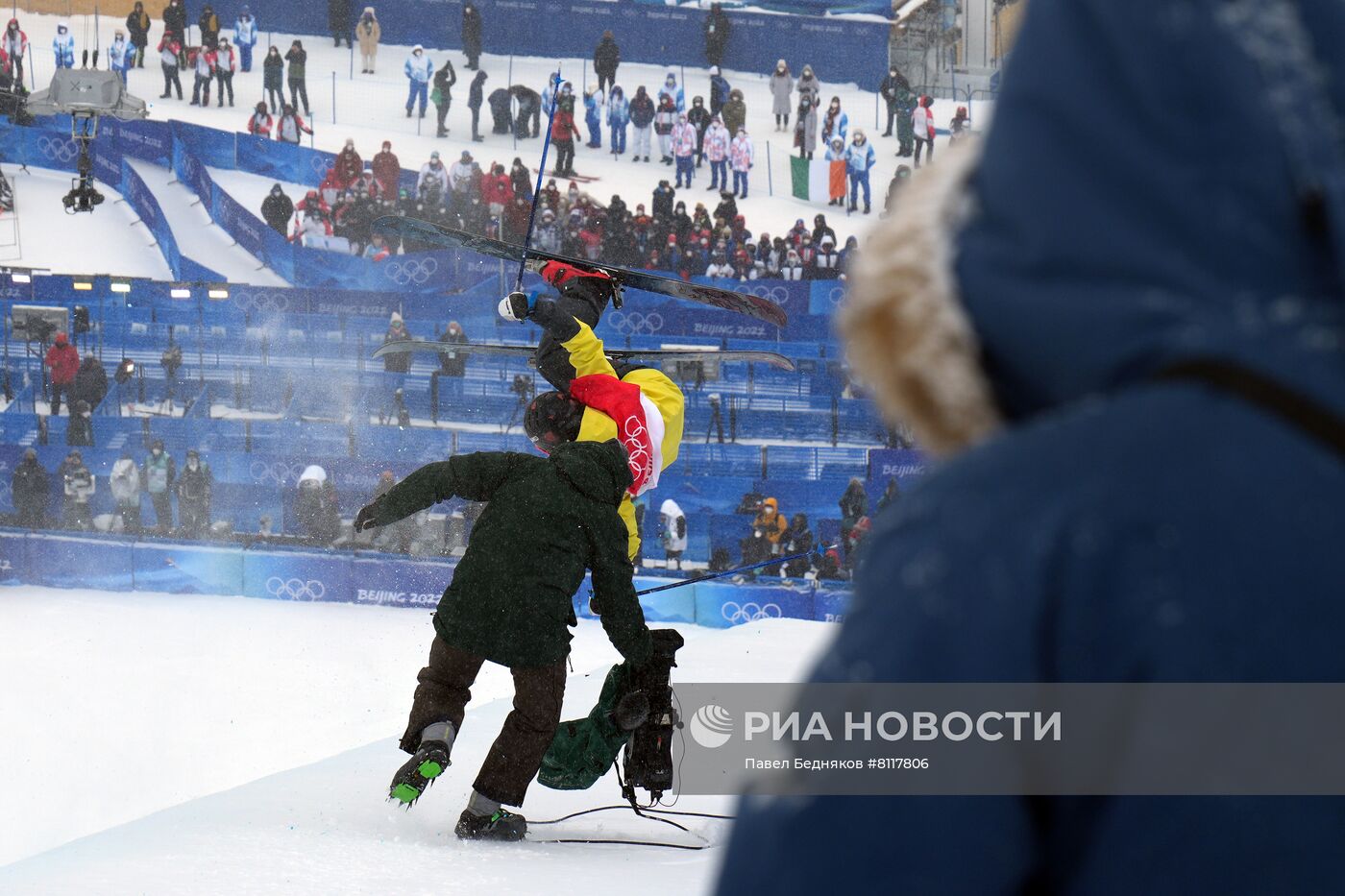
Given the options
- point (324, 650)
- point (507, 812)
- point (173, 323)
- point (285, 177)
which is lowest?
point (324, 650)

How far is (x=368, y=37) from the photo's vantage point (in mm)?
19125

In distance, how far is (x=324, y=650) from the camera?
961cm

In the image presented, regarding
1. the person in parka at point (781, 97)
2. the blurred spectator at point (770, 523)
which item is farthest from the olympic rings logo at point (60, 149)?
the blurred spectator at point (770, 523)

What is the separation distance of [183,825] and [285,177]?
14943 millimetres

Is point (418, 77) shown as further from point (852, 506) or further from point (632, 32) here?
point (852, 506)

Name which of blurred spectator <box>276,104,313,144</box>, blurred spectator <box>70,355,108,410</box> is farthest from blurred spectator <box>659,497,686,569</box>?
blurred spectator <box>276,104,313,144</box>

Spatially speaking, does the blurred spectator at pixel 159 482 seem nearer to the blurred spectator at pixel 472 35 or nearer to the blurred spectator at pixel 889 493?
the blurred spectator at pixel 889 493

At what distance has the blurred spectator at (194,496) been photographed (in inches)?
521

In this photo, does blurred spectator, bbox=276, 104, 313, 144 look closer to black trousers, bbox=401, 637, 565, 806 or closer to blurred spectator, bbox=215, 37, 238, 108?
blurred spectator, bbox=215, 37, 238, 108

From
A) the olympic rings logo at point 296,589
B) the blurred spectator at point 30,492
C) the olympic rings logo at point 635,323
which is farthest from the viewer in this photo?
the olympic rings logo at point 635,323

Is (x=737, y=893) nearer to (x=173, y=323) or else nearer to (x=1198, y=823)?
(x=1198, y=823)

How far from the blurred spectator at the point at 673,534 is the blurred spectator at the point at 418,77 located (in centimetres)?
808

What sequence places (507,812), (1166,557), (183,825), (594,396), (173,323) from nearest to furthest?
(1166,557), (183,825), (507,812), (594,396), (173,323)

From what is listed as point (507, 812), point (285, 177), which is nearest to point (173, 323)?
point (285, 177)
